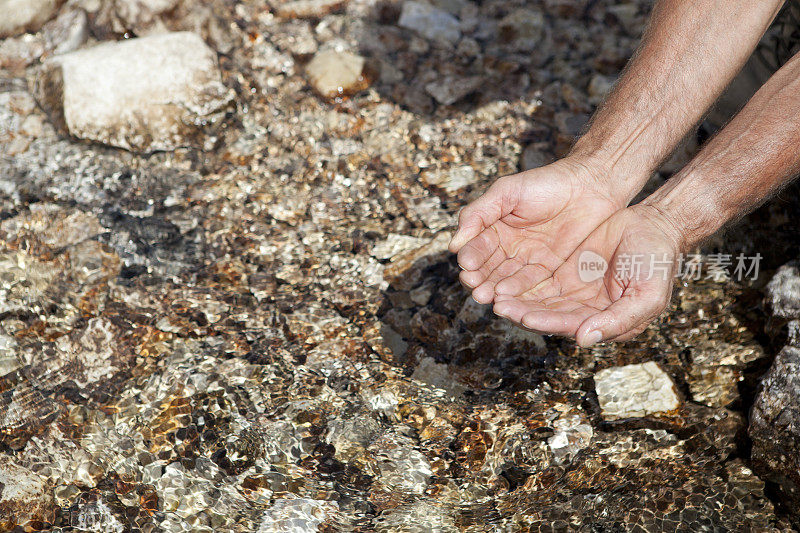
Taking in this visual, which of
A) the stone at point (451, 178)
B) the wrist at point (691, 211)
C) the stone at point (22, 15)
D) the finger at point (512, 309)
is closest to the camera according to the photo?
the finger at point (512, 309)

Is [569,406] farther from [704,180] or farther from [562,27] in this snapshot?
[562,27]

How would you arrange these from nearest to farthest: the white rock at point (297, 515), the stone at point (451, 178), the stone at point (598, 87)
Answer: the white rock at point (297, 515) → the stone at point (451, 178) → the stone at point (598, 87)

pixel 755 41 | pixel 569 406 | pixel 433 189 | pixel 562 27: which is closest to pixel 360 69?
pixel 433 189

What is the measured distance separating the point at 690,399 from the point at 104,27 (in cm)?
380

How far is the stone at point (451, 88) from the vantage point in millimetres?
3799

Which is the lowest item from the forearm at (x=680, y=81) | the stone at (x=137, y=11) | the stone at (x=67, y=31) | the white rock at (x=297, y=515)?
the white rock at (x=297, y=515)

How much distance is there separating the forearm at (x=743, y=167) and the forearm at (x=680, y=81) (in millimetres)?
264

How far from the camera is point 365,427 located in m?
2.43

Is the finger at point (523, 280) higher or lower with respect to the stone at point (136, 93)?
higher

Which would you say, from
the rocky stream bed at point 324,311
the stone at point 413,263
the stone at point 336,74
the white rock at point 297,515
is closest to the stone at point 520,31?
the rocky stream bed at point 324,311

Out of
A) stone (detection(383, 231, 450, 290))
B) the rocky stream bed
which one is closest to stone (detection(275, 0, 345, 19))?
the rocky stream bed

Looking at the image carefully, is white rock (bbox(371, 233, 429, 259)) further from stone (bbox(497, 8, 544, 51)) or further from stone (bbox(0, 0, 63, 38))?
stone (bbox(0, 0, 63, 38))

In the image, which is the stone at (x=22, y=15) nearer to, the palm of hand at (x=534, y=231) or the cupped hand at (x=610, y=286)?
the palm of hand at (x=534, y=231)

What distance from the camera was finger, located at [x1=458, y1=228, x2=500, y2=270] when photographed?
2.18 metres
